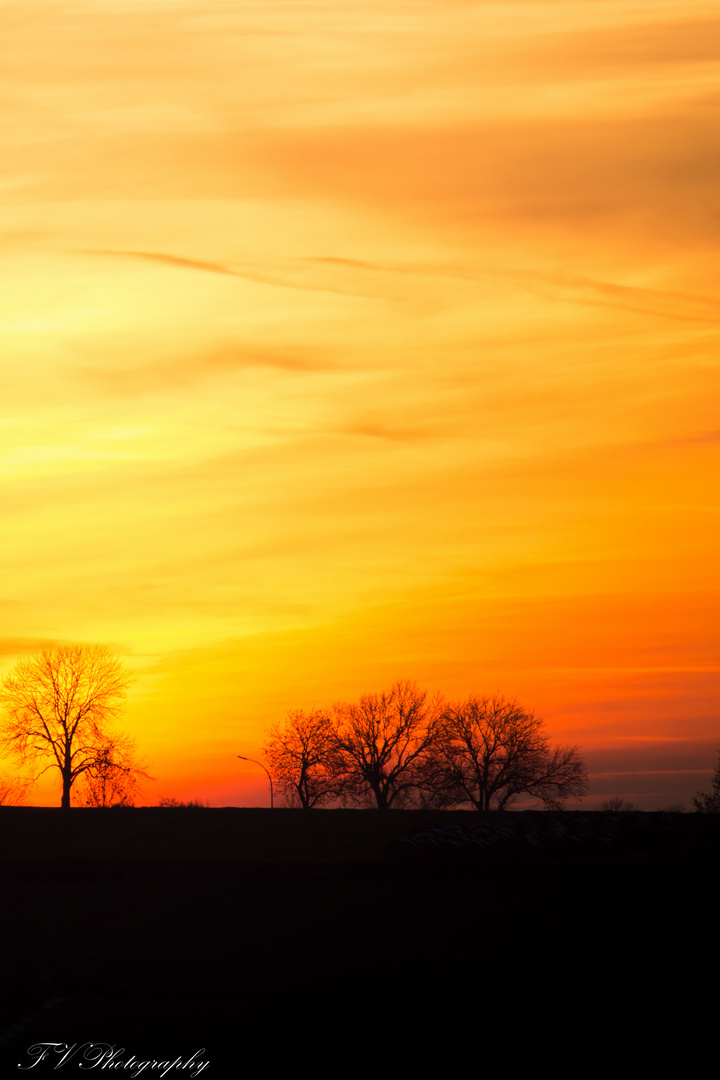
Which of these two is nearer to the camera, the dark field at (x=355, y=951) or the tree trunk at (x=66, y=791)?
the dark field at (x=355, y=951)

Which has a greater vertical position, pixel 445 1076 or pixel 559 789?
pixel 559 789

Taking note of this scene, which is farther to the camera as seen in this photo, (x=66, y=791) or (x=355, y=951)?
(x=66, y=791)

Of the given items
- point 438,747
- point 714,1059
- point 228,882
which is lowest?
point 714,1059

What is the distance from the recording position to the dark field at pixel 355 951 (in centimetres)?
2070

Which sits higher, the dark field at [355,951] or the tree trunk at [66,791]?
the tree trunk at [66,791]

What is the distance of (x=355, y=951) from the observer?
2916 cm

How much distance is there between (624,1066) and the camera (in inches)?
714

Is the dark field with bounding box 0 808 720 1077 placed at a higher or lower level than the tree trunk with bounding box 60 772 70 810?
lower

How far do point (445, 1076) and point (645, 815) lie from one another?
50292 millimetres

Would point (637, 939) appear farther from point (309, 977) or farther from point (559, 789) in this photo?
point (559, 789)

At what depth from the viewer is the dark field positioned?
20703 mm

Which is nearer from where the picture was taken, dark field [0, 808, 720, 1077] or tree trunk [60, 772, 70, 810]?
dark field [0, 808, 720, 1077]

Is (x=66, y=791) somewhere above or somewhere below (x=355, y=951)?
above

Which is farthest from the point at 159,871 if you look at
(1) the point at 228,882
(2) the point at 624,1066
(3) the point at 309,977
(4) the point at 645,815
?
(2) the point at 624,1066
